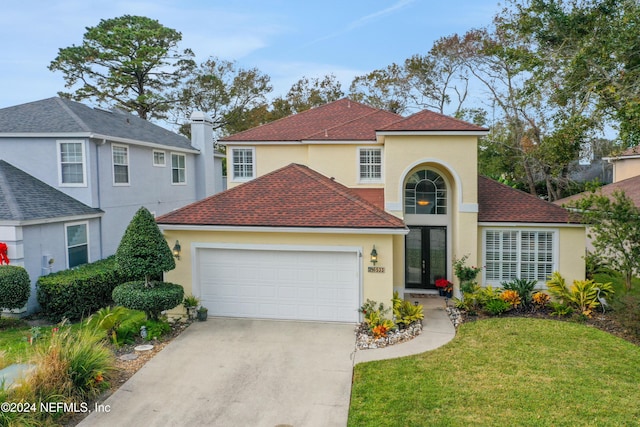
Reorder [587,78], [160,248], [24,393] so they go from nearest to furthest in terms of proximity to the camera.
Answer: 1. [24,393]
2. [160,248]
3. [587,78]

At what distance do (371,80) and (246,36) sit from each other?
19.3 m

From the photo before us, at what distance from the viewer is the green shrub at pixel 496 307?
39.0 ft

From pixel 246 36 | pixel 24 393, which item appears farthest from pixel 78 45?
pixel 24 393

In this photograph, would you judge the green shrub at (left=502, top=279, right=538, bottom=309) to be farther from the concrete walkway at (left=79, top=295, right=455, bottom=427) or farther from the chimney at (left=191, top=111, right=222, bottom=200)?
the chimney at (left=191, top=111, right=222, bottom=200)

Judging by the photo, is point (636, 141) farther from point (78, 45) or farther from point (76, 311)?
point (78, 45)

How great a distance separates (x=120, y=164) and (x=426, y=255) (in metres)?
13.0

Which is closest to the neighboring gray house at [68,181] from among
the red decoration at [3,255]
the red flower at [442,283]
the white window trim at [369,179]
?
the red decoration at [3,255]

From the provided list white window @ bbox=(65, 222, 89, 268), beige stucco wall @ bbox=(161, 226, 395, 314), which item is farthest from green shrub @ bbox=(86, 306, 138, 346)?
white window @ bbox=(65, 222, 89, 268)

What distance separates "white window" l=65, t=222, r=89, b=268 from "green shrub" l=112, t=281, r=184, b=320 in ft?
16.4

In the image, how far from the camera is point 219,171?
2722 centimetres

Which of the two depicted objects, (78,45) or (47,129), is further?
(78,45)

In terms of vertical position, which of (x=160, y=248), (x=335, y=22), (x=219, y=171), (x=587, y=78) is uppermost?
(x=335, y=22)

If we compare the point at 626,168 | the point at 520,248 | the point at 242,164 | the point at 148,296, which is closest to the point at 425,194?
the point at 520,248

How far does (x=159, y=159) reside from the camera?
64.3 feet
